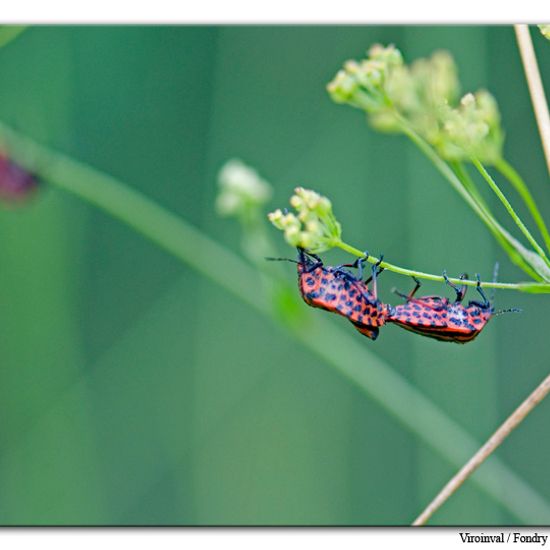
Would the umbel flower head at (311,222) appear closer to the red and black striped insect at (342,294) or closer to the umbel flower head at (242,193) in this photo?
the red and black striped insect at (342,294)

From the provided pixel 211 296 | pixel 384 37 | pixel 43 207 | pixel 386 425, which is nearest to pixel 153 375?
pixel 211 296

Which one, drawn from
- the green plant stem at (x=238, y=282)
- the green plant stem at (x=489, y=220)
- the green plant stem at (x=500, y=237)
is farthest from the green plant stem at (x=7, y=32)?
the green plant stem at (x=500, y=237)

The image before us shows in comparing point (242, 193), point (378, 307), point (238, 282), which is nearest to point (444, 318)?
point (378, 307)

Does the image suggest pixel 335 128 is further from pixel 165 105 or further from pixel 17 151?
pixel 17 151

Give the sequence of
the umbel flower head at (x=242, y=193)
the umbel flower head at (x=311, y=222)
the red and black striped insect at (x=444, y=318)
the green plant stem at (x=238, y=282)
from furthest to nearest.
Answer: the green plant stem at (x=238, y=282)
the umbel flower head at (x=242, y=193)
the red and black striped insect at (x=444, y=318)
the umbel flower head at (x=311, y=222)

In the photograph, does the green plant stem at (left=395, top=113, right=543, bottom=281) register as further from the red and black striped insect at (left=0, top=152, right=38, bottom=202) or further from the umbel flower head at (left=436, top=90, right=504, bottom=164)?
the red and black striped insect at (left=0, top=152, right=38, bottom=202)

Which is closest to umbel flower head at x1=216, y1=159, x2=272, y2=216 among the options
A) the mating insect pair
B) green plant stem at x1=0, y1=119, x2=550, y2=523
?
the mating insect pair

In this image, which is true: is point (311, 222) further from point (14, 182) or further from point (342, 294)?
point (14, 182)
